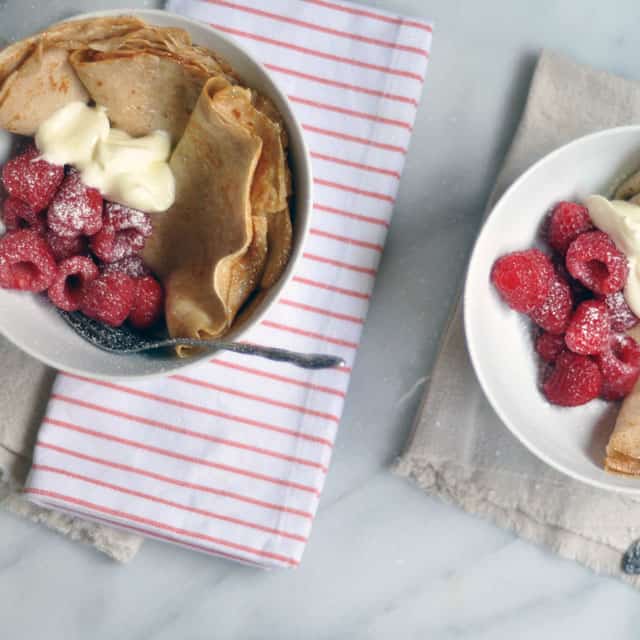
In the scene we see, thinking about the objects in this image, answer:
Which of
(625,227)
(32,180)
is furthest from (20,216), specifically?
(625,227)

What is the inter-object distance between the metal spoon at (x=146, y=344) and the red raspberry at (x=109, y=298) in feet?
0.07

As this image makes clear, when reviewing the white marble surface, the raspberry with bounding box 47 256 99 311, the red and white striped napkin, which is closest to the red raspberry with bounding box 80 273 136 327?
the raspberry with bounding box 47 256 99 311

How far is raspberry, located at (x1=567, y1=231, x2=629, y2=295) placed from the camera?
101 cm

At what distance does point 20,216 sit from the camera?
98 centimetres

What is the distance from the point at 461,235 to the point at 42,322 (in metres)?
0.51

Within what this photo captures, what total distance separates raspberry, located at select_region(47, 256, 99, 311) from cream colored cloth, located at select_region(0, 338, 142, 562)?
0.18 metres

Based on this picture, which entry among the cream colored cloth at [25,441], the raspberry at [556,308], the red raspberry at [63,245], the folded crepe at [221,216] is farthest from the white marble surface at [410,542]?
the red raspberry at [63,245]

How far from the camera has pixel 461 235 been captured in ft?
3.74

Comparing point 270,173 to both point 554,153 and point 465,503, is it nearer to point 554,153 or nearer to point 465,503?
point 554,153

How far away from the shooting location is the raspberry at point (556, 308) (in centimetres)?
104

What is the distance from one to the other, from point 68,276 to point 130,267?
0.07 meters

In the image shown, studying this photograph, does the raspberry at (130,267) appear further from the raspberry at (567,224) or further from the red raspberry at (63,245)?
the raspberry at (567,224)

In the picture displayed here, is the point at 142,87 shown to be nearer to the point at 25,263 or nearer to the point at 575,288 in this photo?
the point at 25,263

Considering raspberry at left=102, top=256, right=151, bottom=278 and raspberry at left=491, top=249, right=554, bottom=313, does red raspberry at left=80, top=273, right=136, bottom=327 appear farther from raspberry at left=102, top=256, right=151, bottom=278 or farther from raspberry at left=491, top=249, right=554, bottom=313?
raspberry at left=491, top=249, right=554, bottom=313
